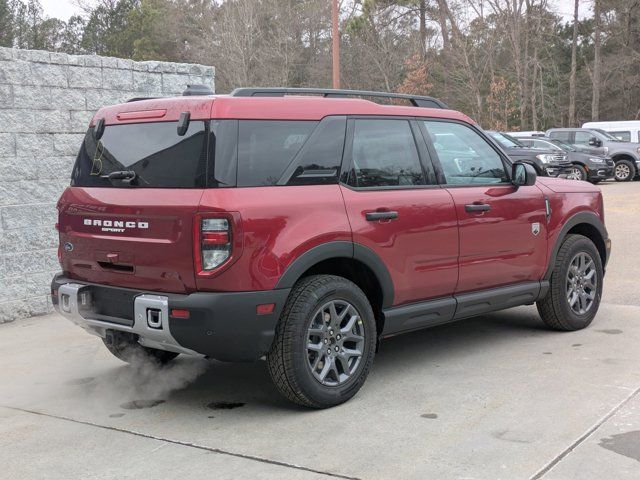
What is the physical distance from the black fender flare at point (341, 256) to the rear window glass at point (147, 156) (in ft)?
2.33

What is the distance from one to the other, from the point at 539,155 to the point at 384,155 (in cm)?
1723

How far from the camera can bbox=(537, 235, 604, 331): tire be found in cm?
611

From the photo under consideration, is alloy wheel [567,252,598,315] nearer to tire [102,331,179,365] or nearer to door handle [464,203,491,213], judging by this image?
door handle [464,203,491,213]

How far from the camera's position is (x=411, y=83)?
3931 centimetres

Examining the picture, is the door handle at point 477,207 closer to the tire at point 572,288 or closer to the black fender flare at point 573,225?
the black fender flare at point 573,225

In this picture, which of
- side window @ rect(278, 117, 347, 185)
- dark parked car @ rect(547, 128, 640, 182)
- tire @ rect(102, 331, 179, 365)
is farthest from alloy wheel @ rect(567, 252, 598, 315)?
dark parked car @ rect(547, 128, 640, 182)

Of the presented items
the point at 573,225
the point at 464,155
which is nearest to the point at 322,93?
the point at 464,155

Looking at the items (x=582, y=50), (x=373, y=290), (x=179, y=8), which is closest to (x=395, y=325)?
(x=373, y=290)

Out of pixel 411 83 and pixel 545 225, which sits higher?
pixel 411 83

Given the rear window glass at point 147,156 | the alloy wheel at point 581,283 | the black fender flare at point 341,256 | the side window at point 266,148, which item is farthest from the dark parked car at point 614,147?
the rear window glass at point 147,156

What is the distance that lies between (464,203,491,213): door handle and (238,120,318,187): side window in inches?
55.5

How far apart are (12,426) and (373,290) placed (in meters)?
2.39

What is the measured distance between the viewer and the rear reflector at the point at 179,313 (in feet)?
13.5

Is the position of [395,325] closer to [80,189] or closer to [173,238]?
[173,238]
